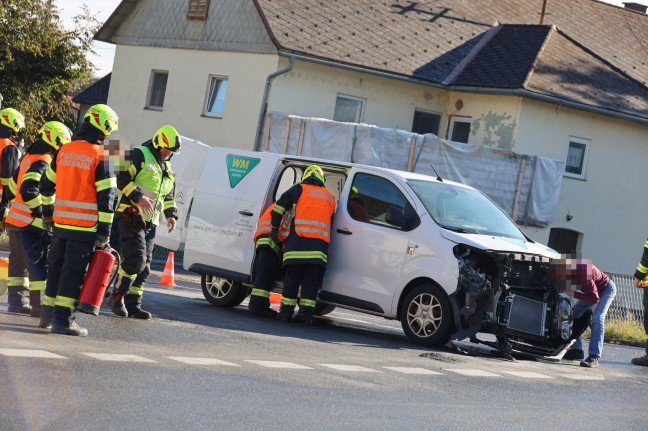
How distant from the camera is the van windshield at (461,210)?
1337cm

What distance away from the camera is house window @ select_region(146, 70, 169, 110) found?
34.3 metres

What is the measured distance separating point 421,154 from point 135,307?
54.0 feet

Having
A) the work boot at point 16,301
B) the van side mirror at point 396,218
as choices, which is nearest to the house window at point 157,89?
the van side mirror at point 396,218

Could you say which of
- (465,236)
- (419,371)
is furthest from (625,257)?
(419,371)

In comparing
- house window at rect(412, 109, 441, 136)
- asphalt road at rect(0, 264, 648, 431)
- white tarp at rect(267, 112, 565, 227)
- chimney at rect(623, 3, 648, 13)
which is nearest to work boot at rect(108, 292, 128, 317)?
asphalt road at rect(0, 264, 648, 431)

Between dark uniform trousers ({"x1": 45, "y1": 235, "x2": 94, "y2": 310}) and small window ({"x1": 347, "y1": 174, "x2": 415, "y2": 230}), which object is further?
small window ({"x1": 347, "y1": 174, "x2": 415, "y2": 230})

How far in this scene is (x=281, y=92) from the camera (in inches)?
1173

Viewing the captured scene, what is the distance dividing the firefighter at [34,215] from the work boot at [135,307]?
1.15 m

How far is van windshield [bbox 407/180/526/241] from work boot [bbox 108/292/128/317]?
11.2 ft

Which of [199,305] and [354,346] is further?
[199,305]

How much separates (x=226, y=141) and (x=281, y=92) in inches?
93.3

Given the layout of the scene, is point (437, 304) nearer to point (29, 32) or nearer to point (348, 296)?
point (348, 296)

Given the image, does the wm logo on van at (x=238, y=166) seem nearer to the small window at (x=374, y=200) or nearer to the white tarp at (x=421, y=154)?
the small window at (x=374, y=200)

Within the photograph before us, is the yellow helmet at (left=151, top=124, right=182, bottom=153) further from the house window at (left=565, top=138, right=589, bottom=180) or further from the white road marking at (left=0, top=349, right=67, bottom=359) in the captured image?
the house window at (left=565, top=138, right=589, bottom=180)
